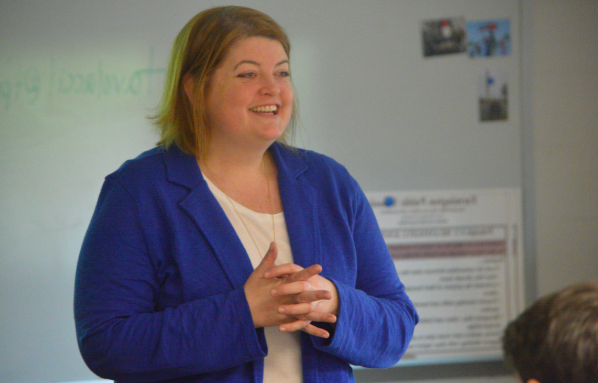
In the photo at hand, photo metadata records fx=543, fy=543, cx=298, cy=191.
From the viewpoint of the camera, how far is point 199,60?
1.03 meters

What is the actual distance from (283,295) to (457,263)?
4.95ft

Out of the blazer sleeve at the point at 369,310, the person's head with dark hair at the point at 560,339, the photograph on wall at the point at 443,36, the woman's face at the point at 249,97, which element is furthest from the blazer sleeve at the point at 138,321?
the photograph on wall at the point at 443,36

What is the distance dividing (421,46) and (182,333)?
1711 millimetres

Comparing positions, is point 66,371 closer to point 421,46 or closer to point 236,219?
point 236,219

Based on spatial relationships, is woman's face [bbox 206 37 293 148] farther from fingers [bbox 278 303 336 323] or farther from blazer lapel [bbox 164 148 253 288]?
fingers [bbox 278 303 336 323]

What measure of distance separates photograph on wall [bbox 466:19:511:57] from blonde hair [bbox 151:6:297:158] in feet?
4.50

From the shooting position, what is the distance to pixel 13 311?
2.00 metres

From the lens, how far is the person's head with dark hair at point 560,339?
0.60m

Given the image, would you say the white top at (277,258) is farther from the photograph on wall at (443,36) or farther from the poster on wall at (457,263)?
the photograph on wall at (443,36)

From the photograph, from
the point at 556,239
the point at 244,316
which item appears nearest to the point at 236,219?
the point at 244,316

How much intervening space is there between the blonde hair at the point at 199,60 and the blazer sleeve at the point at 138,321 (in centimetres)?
22

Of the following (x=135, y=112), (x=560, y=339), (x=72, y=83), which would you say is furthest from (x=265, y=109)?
(x=72, y=83)

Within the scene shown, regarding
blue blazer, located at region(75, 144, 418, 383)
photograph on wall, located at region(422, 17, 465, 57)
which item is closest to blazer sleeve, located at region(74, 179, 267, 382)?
blue blazer, located at region(75, 144, 418, 383)

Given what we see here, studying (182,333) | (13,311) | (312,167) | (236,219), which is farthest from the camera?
(13,311)
